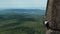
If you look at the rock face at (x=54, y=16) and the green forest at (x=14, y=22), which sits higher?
the rock face at (x=54, y=16)

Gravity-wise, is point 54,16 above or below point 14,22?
above

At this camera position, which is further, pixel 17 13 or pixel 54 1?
pixel 17 13

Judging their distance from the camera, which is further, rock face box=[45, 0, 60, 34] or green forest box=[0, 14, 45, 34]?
green forest box=[0, 14, 45, 34]

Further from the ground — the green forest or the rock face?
the rock face

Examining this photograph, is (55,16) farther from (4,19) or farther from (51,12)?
(4,19)

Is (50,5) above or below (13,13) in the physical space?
above

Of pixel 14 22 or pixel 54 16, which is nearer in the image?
pixel 54 16

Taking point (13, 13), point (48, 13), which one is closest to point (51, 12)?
point (48, 13)

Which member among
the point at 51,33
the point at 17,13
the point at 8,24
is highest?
the point at 51,33
